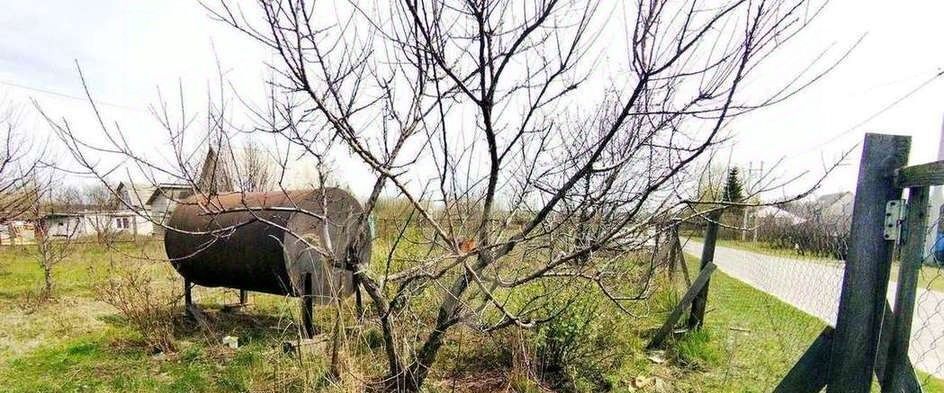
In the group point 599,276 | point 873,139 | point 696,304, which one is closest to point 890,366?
point 873,139

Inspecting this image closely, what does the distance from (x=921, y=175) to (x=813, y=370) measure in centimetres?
86

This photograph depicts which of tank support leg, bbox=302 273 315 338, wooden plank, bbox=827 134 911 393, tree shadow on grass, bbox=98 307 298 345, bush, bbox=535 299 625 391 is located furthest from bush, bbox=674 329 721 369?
tree shadow on grass, bbox=98 307 298 345

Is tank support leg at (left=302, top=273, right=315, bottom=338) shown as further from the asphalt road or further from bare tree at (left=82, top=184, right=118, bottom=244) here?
the asphalt road

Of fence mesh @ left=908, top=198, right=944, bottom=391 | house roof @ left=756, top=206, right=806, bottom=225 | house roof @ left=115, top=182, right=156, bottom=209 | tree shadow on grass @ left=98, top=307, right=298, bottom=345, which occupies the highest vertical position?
house roof @ left=756, top=206, right=806, bottom=225

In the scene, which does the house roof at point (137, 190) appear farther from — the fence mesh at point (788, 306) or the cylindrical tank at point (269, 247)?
the fence mesh at point (788, 306)

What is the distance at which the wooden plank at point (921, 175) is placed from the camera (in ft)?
Answer: 4.68

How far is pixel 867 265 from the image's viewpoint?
1663 mm

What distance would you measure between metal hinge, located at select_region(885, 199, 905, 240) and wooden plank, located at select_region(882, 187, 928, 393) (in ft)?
0.06

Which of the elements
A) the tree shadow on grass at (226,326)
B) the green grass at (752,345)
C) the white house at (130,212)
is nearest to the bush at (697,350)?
the green grass at (752,345)

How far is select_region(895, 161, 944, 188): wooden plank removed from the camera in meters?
1.43

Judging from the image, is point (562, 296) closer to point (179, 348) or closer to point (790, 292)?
point (790, 292)

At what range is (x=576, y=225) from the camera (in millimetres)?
3053

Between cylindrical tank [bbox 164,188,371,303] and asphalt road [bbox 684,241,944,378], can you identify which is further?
cylindrical tank [bbox 164,188,371,303]

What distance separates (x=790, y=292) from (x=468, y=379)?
11.0 feet
